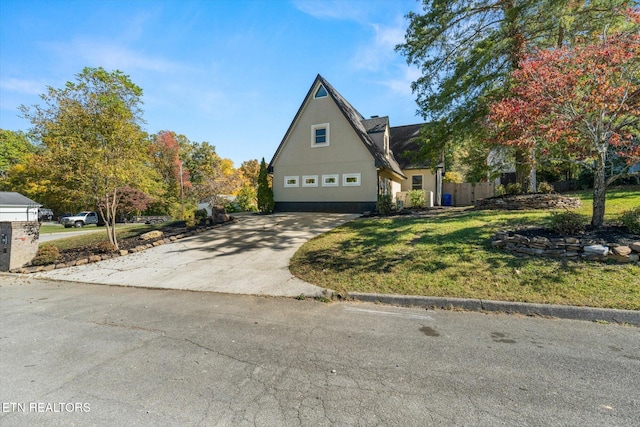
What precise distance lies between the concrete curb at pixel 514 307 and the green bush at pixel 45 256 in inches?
431

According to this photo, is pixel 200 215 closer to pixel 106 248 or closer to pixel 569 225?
pixel 106 248

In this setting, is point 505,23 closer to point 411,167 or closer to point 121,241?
point 411,167

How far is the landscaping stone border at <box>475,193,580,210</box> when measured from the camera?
11055mm

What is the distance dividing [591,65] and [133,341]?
9.95m

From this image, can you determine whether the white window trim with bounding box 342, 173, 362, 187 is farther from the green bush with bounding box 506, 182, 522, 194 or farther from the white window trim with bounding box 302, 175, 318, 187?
the green bush with bounding box 506, 182, 522, 194

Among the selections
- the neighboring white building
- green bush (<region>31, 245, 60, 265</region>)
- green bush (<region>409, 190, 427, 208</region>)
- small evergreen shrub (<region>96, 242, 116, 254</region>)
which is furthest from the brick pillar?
the neighboring white building

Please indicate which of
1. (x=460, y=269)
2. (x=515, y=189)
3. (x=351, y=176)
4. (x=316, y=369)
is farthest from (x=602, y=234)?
(x=351, y=176)

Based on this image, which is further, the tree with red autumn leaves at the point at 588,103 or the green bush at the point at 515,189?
the green bush at the point at 515,189

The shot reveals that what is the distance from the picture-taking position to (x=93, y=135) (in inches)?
408

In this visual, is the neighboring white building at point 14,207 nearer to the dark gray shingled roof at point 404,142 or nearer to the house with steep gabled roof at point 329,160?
the house with steep gabled roof at point 329,160

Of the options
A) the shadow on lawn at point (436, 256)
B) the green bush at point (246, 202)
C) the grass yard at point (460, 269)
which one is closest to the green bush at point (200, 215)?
the grass yard at point (460, 269)

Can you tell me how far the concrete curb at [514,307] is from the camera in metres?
4.27

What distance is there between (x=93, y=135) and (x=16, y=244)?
452 cm

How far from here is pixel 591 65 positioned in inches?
241
